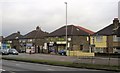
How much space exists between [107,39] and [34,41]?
1338 inches

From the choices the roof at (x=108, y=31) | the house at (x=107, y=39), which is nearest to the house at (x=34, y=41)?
the house at (x=107, y=39)

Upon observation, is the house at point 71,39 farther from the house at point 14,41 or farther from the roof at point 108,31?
the house at point 14,41

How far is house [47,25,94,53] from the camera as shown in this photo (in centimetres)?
8512

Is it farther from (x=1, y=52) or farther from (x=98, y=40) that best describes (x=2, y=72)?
(x=98, y=40)

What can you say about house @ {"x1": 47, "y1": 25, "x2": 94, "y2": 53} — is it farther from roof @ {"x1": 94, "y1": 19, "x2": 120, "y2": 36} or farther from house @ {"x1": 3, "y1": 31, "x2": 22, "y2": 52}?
house @ {"x1": 3, "y1": 31, "x2": 22, "y2": 52}

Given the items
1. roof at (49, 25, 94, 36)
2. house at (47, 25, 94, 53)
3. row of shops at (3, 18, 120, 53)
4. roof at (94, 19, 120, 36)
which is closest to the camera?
roof at (94, 19, 120, 36)

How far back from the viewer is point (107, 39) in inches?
3014

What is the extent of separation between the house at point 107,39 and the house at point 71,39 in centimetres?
441

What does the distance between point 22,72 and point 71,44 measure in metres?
63.4

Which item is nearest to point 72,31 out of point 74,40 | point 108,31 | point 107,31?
point 74,40

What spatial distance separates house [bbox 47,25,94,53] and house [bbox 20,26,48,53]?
23.7ft

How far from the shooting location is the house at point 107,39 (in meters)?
74.5

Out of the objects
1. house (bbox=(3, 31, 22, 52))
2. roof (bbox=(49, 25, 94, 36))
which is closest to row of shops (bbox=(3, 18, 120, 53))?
roof (bbox=(49, 25, 94, 36))

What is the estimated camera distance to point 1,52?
208ft
